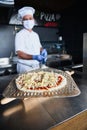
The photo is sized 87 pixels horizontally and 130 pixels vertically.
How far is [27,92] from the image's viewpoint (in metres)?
0.93

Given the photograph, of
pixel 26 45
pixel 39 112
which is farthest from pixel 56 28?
pixel 39 112

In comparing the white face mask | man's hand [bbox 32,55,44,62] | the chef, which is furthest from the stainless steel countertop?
the white face mask

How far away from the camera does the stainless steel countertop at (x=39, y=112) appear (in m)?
0.68

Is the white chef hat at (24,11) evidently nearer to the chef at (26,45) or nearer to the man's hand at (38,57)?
the chef at (26,45)

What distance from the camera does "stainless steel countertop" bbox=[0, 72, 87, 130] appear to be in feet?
2.22

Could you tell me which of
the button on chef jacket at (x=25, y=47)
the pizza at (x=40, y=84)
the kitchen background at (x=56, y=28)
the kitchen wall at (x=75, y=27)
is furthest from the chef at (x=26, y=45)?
the pizza at (x=40, y=84)

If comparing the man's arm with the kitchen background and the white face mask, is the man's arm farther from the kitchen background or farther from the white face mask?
the white face mask

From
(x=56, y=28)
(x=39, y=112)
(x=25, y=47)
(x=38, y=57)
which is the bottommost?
(x=39, y=112)

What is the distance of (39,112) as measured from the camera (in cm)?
79

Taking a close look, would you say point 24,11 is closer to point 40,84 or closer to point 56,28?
point 56,28

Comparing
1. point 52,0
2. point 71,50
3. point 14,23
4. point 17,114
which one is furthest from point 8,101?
point 71,50

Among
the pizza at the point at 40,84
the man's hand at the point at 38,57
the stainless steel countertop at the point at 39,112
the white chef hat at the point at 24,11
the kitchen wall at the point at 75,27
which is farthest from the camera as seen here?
the kitchen wall at the point at 75,27

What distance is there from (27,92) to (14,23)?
5.84ft

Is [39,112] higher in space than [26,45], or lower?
lower
